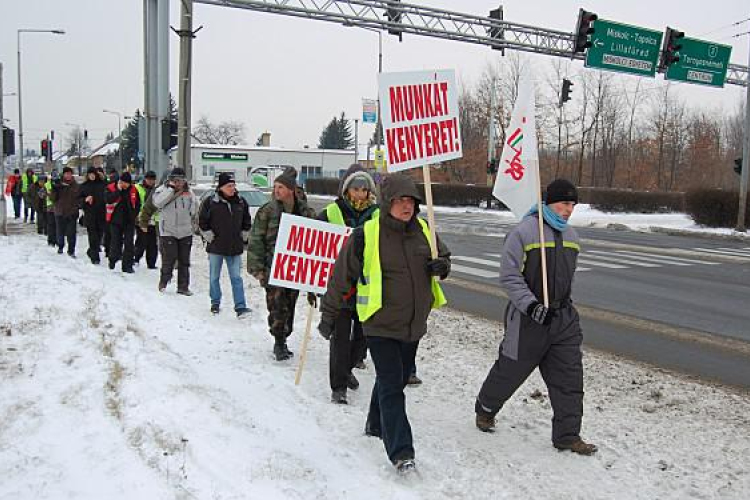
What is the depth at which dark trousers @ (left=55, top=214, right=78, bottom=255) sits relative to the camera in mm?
13406

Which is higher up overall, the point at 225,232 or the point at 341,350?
the point at 225,232

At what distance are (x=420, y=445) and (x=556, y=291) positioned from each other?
1.37 metres

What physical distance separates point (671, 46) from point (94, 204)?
2092 cm

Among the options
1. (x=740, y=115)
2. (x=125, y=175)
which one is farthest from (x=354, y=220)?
(x=740, y=115)

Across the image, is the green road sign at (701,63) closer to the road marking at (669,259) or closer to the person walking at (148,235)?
the road marking at (669,259)

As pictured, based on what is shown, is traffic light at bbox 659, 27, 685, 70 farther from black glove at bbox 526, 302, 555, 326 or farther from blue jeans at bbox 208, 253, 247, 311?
black glove at bbox 526, 302, 555, 326

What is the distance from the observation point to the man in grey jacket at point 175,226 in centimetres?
1000

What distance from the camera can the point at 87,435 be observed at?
4.04 meters

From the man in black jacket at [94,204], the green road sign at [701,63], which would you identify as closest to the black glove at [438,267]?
the man in black jacket at [94,204]

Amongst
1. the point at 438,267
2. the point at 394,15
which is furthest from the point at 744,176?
the point at 438,267

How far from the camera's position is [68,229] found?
13562 millimetres

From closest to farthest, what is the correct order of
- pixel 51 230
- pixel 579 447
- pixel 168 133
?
pixel 579 447
pixel 168 133
pixel 51 230

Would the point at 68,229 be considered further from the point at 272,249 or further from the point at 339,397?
the point at 339,397

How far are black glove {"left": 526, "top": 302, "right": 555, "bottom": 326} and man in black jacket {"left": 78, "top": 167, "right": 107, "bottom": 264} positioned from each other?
385 inches
